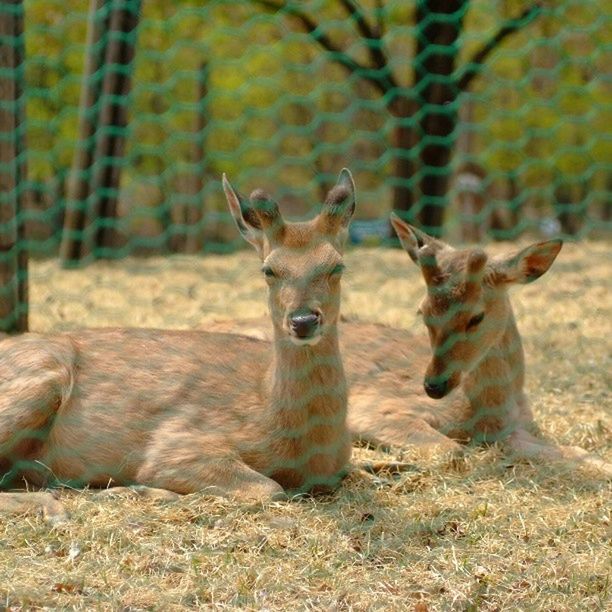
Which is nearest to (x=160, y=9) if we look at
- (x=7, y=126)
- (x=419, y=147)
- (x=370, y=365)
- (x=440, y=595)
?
(x=419, y=147)

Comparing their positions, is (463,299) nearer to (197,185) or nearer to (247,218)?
(247,218)

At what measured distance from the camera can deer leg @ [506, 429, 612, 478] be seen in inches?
238

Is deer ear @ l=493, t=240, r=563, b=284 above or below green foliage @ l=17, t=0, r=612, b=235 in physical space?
below

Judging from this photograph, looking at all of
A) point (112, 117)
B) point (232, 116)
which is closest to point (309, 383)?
point (112, 117)

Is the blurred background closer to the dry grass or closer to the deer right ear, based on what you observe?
the deer right ear

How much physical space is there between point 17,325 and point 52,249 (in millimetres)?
11604

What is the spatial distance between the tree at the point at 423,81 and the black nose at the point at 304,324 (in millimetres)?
6124

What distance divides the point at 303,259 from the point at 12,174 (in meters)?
2.77

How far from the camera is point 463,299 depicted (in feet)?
20.2

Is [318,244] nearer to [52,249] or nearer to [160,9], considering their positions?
[160,9]

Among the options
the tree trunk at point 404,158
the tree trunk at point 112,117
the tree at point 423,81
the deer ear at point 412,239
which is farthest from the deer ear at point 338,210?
the tree trunk at point 404,158

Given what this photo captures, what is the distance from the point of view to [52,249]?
19047 millimetres

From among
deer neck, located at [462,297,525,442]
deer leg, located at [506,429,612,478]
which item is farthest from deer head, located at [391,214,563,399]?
deer leg, located at [506,429,612,478]

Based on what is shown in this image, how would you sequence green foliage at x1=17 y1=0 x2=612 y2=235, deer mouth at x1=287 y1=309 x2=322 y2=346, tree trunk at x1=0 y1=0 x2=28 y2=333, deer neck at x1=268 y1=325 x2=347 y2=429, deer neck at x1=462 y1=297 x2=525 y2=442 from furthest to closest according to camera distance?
green foliage at x1=17 y1=0 x2=612 y2=235 → tree trunk at x1=0 y1=0 x2=28 y2=333 → deer neck at x1=462 y1=297 x2=525 y2=442 → deer neck at x1=268 y1=325 x2=347 y2=429 → deer mouth at x1=287 y1=309 x2=322 y2=346
